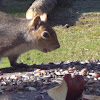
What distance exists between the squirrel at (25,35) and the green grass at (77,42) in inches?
106

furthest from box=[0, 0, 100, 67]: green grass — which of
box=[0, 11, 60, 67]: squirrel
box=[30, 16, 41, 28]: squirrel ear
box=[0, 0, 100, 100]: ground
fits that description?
box=[30, 16, 41, 28]: squirrel ear

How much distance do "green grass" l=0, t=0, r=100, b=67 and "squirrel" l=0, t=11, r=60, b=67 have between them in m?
2.69

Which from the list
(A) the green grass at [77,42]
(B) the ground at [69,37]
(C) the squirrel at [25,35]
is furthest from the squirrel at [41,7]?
Answer: (C) the squirrel at [25,35]

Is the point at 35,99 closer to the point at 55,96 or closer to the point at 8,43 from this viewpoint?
the point at 55,96

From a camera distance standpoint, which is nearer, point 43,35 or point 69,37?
point 43,35

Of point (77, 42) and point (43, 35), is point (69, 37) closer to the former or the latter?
point (77, 42)

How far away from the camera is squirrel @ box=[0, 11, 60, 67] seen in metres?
5.55

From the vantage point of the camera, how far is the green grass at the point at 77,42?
Result: 29.0 feet

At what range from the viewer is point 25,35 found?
5.66 m

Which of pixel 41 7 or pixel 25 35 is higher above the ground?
pixel 41 7

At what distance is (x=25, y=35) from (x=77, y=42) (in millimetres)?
4643

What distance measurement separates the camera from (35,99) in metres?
4.14

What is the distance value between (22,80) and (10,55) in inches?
32.5

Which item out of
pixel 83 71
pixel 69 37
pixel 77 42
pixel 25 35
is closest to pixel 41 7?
pixel 69 37
